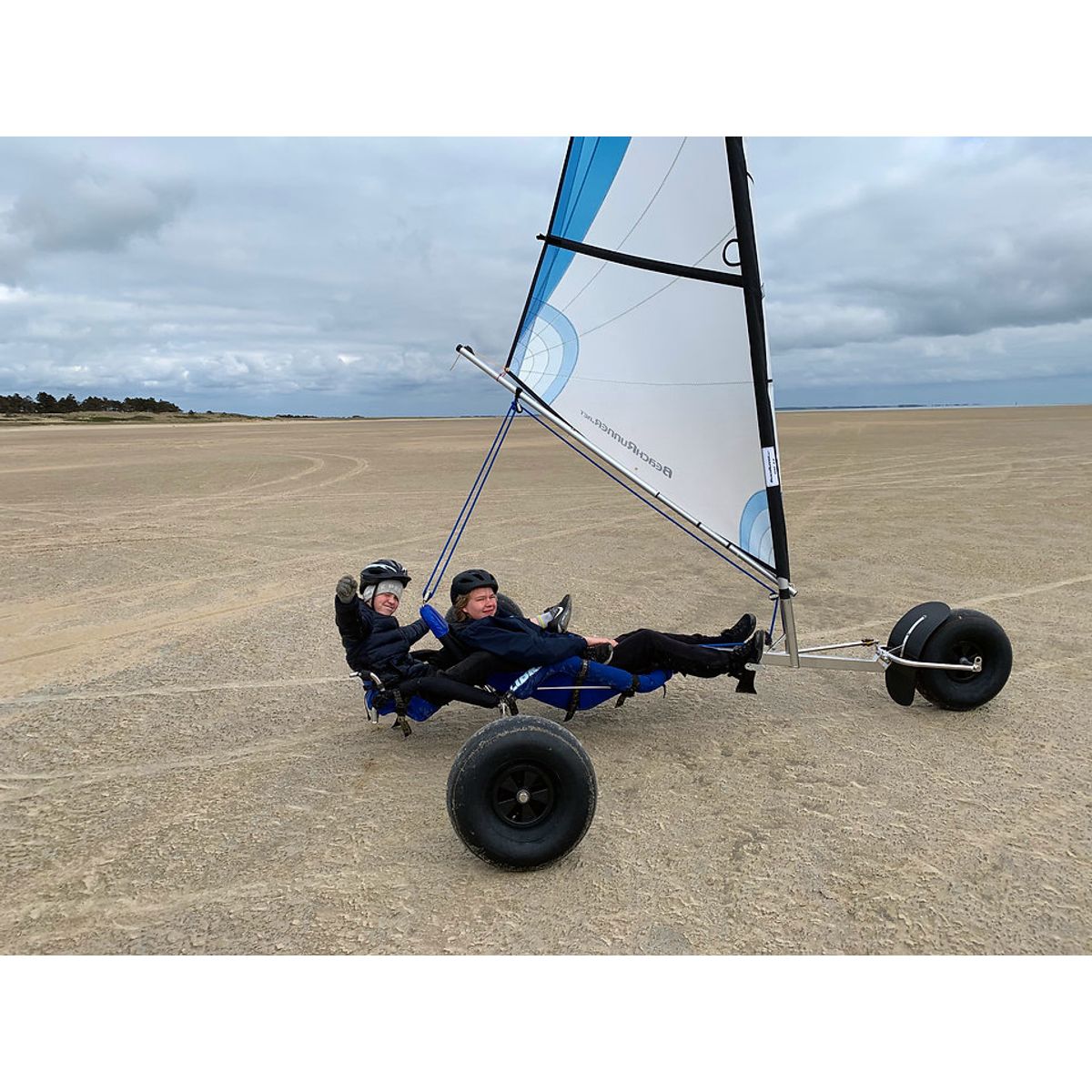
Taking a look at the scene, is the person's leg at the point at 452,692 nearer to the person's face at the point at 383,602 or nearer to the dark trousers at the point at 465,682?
the dark trousers at the point at 465,682

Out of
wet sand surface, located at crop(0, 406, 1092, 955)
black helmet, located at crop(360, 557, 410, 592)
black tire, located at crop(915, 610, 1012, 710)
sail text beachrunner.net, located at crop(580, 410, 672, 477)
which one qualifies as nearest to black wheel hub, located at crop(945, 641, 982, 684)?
black tire, located at crop(915, 610, 1012, 710)

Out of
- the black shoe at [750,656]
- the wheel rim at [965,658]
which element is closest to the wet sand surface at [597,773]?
the wheel rim at [965,658]

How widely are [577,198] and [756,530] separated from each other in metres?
2.52

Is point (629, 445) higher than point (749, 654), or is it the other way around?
point (629, 445)

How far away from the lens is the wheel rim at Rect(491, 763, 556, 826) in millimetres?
3561

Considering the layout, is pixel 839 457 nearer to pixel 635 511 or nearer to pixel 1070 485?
pixel 1070 485

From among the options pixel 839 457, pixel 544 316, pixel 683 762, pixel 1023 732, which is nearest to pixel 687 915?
pixel 683 762

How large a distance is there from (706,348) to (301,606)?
5.50 metres

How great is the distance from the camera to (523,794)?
357 cm

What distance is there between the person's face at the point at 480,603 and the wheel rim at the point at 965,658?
10.7 ft

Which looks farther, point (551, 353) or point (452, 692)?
point (551, 353)

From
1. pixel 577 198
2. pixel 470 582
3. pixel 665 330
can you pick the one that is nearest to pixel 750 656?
pixel 470 582

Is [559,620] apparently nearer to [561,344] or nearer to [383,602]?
[383,602]

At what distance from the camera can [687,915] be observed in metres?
3.18
